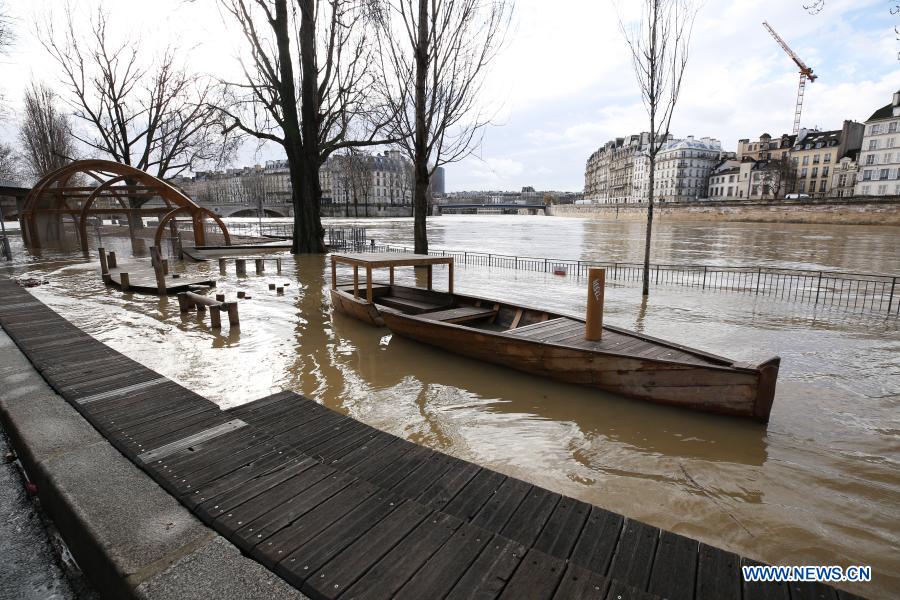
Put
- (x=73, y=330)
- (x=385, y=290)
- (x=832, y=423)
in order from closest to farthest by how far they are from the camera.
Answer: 1. (x=832, y=423)
2. (x=73, y=330)
3. (x=385, y=290)

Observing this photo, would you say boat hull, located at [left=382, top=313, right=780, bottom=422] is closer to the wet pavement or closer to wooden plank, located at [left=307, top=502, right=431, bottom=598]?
wooden plank, located at [left=307, top=502, right=431, bottom=598]

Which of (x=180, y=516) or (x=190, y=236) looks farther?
(x=190, y=236)

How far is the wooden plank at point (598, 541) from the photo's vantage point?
2.83 meters

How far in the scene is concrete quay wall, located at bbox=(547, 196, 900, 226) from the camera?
5706 centimetres

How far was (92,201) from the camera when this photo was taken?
23.6 m

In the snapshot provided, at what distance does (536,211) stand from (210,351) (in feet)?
588

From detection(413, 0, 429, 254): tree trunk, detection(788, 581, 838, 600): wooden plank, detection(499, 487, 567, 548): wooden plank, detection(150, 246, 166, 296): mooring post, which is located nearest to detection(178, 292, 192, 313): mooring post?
detection(150, 246, 166, 296): mooring post

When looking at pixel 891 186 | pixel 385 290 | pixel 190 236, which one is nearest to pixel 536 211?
pixel 891 186

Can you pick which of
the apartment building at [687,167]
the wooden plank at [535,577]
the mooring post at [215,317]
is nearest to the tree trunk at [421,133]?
the mooring post at [215,317]

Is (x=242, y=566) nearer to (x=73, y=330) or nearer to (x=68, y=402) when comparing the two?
(x=68, y=402)

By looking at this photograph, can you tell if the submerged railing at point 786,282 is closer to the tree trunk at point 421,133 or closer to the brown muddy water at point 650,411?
the tree trunk at point 421,133

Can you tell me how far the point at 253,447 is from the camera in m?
3.77

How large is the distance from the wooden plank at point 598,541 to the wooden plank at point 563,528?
0.04 metres

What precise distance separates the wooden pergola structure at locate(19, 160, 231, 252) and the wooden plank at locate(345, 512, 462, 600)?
22.8m
